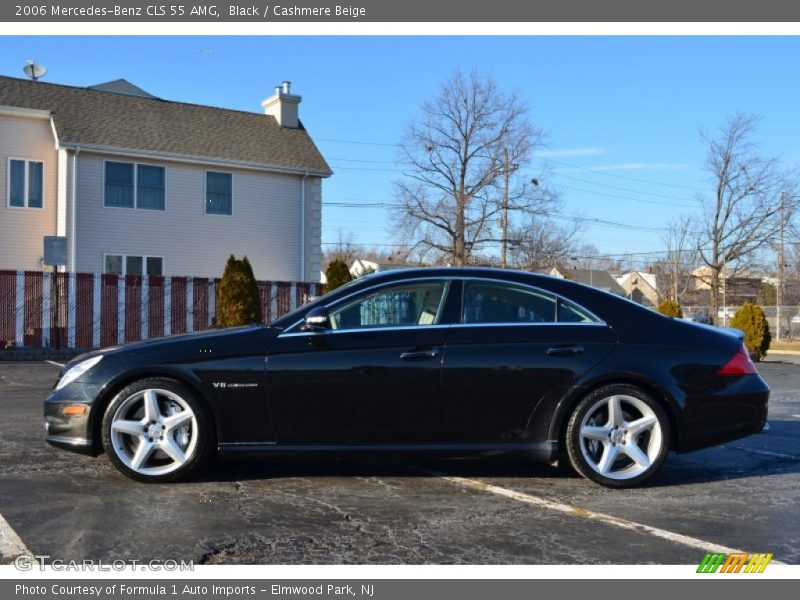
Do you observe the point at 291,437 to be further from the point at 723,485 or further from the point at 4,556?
the point at 723,485

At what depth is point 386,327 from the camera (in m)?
5.73

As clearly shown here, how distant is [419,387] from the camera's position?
18.3ft

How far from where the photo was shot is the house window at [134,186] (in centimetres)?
2342

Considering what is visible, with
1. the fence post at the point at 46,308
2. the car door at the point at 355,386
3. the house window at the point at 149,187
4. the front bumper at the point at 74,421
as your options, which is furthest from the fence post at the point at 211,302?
the car door at the point at 355,386

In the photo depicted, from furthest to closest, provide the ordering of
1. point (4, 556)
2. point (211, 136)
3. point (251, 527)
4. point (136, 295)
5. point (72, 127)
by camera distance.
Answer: point (211, 136) < point (72, 127) < point (136, 295) < point (251, 527) < point (4, 556)

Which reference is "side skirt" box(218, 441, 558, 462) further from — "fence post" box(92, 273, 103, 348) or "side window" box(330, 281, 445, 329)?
"fence post" box(92, 273, 103, 348)

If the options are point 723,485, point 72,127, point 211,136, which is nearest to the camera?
point 723,485

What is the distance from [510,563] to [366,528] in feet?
3.03

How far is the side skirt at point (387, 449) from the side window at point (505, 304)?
2.83 ft

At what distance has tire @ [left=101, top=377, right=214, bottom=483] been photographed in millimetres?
5559

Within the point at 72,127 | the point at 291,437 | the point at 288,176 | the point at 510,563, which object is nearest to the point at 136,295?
the point at 72,127

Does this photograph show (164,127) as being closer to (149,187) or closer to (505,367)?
(149,187)

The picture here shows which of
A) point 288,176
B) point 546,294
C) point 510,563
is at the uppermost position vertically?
point 288,176

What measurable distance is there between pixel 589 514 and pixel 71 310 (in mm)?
17651
